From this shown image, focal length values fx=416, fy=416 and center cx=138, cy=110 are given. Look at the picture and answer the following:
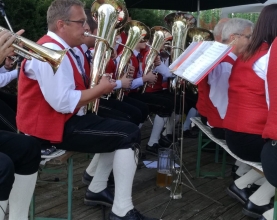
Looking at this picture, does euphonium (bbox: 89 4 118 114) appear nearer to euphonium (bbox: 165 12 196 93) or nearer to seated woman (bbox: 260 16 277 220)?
euphonium (bbox: 165 12 196 93)

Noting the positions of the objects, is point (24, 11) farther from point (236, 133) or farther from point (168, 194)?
point (236, 133)

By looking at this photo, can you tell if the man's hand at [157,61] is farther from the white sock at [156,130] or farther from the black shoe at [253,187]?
the black shoe at [253,187]

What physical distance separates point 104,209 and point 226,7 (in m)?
3.75

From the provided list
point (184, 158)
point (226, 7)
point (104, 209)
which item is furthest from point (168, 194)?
point (226, 7)

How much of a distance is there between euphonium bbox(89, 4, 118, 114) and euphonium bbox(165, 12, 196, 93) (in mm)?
844

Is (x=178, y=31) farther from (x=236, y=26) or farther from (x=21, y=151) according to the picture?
(x=21, y=151)

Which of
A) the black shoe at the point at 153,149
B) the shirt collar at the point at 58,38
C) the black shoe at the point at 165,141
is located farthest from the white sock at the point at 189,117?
the shirt collar at the point at 58,38

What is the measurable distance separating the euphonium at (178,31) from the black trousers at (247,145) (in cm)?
107

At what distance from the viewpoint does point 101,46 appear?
3096 mm

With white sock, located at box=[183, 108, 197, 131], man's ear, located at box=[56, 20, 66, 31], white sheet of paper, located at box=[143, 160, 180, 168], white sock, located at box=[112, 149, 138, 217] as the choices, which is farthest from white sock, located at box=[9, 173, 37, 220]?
white sock, located at box=[183, 108, 197, 131]

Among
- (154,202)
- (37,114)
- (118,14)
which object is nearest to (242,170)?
(154,202)

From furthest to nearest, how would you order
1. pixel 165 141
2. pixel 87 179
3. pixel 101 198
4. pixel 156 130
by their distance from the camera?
pixel 165 141 < pixel 156 130 < pixel 87 179 < pixel 101 198

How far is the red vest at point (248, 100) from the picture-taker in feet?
8.87

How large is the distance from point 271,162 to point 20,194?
1446mm
